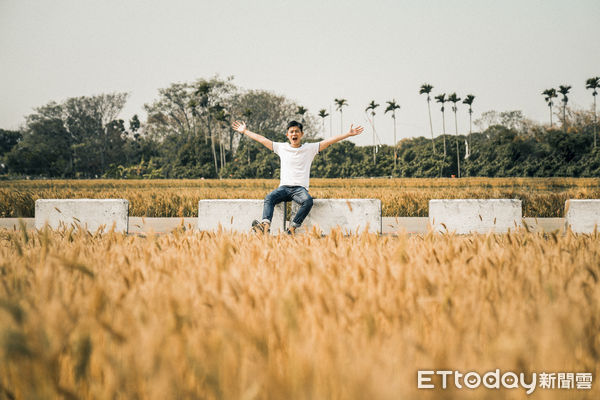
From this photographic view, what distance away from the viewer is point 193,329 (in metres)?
1.38

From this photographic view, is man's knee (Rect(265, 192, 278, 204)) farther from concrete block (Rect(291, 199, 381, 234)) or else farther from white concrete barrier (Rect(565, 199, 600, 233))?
white concrete barrier (Rect(565, 199, 600, 233))

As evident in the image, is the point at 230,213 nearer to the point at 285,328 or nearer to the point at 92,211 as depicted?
the point at 92,211

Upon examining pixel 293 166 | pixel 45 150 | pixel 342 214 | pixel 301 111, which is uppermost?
pixel 301 111

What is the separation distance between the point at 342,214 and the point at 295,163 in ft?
3.72

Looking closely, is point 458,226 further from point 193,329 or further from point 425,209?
point 193,329

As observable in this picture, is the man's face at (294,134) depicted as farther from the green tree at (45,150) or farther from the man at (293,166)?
the green tree at (45,150)

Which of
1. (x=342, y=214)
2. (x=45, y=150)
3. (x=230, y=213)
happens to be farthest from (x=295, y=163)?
(x=45, y=150)

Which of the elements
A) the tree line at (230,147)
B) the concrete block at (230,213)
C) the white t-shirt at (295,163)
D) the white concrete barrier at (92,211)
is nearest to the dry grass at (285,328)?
the white t-shirt at (295,163)

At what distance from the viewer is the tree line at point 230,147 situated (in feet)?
178

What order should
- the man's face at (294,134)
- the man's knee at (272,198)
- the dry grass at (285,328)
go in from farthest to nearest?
the man's face at (294,134)
the man's knee at (272,198)
the dry grass at (285,328)

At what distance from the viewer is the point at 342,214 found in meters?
6.73

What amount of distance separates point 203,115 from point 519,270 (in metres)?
61.3

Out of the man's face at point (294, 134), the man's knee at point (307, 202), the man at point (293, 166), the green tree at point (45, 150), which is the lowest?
the man's knee at point (307, 202)

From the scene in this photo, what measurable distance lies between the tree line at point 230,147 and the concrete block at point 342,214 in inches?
1932
